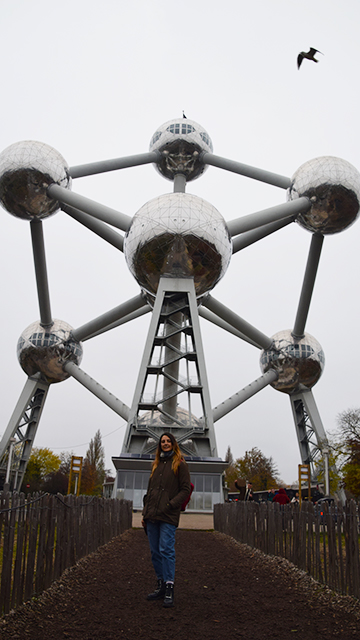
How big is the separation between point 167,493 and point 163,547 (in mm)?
487

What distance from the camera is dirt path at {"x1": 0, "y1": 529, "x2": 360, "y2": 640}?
4.16 metres

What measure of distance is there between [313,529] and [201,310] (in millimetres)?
26849

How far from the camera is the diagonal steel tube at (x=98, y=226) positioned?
89.6 ft

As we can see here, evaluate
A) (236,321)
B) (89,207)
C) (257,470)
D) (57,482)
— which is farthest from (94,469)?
(89,207)

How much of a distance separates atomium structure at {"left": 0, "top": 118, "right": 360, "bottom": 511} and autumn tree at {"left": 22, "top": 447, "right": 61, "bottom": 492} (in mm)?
25992

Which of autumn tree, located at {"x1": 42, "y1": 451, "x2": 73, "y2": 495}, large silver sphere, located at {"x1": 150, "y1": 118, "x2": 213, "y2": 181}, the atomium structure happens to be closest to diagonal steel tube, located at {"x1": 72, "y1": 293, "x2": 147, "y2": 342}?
the atomium structure

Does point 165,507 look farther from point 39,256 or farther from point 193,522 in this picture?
point 39,256

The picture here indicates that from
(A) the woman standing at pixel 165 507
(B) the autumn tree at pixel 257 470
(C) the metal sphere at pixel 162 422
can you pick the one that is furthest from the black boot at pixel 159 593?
(B) the autumn tree at pixel 257 470

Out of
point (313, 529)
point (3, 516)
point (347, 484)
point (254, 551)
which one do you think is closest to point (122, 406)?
point (347, 484)

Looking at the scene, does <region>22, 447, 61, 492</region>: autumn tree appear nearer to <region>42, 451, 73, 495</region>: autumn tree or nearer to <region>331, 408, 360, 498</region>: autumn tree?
<region>42, 451, 73, 495</region>: autumn tree

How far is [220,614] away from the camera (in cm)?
481

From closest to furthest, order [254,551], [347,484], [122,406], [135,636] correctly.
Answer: [135,636]
[254,551]
[122,406]
[347,484]

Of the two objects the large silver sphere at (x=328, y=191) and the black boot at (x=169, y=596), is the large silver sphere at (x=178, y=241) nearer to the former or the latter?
the large silver sphere at (x=328, y=191)

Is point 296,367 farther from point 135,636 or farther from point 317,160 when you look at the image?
point 135,636
